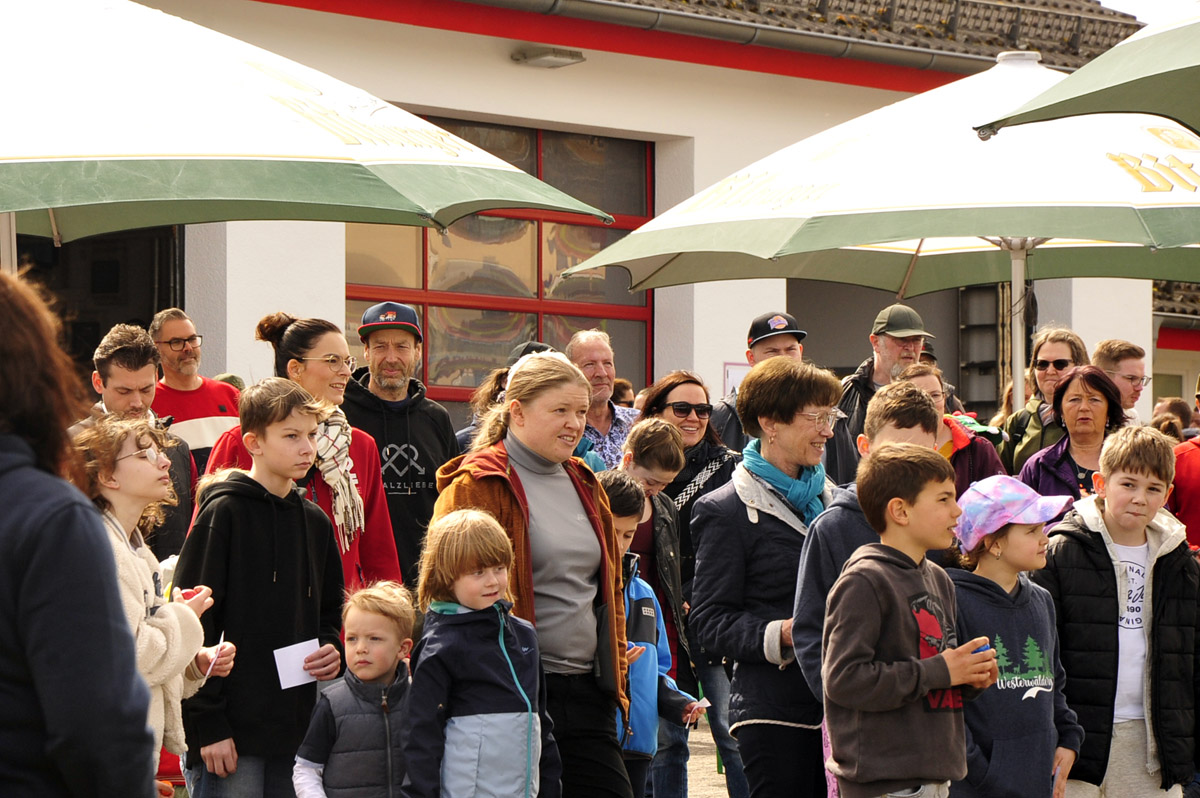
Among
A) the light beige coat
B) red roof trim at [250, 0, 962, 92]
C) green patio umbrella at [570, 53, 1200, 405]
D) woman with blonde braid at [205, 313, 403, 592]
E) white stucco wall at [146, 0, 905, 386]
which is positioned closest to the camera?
the light beige coat

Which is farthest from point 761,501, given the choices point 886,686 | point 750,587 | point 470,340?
point 470,340

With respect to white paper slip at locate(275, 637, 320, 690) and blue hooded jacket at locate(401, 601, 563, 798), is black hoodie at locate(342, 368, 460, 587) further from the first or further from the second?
blue hooded jacket at locate(401, 601, 563, 798)

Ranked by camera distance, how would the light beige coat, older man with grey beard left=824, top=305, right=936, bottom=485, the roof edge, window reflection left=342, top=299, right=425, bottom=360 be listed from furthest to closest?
the roof edge
window reflection left=342, top=299, right=425, bottom=360
older man with grey beard left=824, top=305, right=936, bottom=485
the light beige coat

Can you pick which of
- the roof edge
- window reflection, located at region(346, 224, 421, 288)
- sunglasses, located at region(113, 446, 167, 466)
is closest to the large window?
window reflection, located at region(346, 224, 421, 288)

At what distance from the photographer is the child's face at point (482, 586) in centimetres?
428

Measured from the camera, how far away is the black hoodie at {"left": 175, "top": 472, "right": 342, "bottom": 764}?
4.71 m

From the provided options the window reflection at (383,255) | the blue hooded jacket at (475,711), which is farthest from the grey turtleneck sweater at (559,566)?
the window reflection at (383,255)

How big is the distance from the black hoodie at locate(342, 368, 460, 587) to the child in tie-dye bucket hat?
Answer: 225 cm

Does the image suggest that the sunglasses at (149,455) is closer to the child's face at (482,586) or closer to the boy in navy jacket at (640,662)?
the child's face at (482,586)

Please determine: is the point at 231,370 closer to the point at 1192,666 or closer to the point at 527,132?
the point at 527,132

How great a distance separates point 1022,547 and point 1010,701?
17.8 inches

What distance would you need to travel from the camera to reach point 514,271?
12.9m

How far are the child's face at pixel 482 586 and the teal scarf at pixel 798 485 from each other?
3.30 ft

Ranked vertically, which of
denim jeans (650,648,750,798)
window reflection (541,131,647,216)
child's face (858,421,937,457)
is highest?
window reflection (541,131,647,216)
